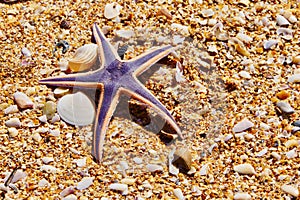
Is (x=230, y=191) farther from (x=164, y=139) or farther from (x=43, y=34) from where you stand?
(x=43, y=34)

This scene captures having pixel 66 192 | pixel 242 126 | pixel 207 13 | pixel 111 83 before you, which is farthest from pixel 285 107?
pixel 66 192

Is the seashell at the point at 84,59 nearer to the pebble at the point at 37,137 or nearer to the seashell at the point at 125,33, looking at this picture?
the seashell at the point at 125,33

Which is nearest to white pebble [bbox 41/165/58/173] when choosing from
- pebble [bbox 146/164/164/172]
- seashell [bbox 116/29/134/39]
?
pebble [bbox 146/164/164/172]

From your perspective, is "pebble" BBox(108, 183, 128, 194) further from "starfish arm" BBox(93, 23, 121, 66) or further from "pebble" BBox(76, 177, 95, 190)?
"starfish arm" BBox(93, 23, 121, 66)

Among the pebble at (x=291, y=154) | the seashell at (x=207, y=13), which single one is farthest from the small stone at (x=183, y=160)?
the seashell at (x=207, y=13)

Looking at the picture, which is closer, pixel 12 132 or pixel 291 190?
pixel 291 190

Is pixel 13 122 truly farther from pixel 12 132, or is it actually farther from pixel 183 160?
pixel 183 160

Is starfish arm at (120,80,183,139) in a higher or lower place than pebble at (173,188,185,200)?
higher
